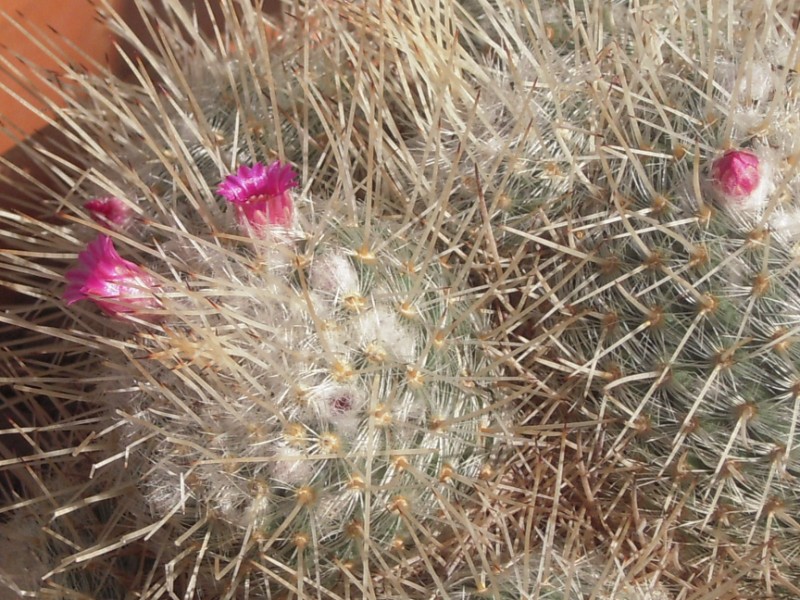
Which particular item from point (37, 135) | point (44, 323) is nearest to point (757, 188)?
point (44, 323)

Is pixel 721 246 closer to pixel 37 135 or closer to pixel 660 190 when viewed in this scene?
pixel 660 190

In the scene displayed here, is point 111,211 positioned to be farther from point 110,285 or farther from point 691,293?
point 691,293

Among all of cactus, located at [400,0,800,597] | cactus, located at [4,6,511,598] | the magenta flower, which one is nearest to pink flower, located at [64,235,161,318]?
cactus, located at [4,6,511,598]

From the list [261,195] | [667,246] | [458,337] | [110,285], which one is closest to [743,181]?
[667,246]

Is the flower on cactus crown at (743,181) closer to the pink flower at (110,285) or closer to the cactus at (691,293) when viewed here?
the cactus at (691,293)

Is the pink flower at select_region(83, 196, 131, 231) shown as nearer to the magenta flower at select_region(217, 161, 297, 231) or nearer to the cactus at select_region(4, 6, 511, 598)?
the cactus at select_region(4, 6, 511, 598)
